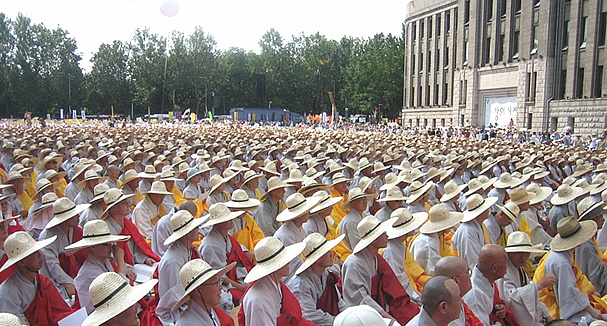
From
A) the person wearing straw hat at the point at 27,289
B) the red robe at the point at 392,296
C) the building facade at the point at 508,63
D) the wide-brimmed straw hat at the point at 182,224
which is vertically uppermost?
the building facade at the point at 508,63

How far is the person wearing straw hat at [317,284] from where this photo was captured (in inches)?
166

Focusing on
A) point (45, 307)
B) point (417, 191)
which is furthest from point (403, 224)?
point (45, 307)

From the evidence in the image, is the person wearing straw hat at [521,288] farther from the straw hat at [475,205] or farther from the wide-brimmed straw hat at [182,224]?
the wide-brimmed straw hat at [182,224]

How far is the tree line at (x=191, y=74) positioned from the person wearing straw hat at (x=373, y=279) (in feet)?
173

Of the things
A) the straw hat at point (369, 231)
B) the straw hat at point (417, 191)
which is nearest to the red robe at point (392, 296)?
the straw hat at point (369, 231)

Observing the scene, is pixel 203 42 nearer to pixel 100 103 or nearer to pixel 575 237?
pixel 100 103

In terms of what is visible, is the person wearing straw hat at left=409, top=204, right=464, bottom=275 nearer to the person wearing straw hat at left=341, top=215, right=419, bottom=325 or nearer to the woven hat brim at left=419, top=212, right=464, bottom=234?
the woven hat brim at left=419, top=212, right=464, bottom=234

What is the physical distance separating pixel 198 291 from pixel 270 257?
58 cm

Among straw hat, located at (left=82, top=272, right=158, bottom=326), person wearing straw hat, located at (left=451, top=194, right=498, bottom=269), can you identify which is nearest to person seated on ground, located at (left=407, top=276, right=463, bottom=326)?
straw hat, located at (left=82, top=272, right=158, bottom=326)

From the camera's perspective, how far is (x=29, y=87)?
59.2 metres

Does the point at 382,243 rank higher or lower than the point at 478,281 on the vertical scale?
higher

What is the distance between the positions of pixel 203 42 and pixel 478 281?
6461 centimetres

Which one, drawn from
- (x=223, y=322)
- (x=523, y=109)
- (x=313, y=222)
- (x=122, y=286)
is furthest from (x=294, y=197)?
(x=523, y=109)

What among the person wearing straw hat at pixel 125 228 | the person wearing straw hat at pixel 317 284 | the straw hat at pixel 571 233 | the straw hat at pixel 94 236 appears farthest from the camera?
the person wearing straw hat at pixel 125 228
